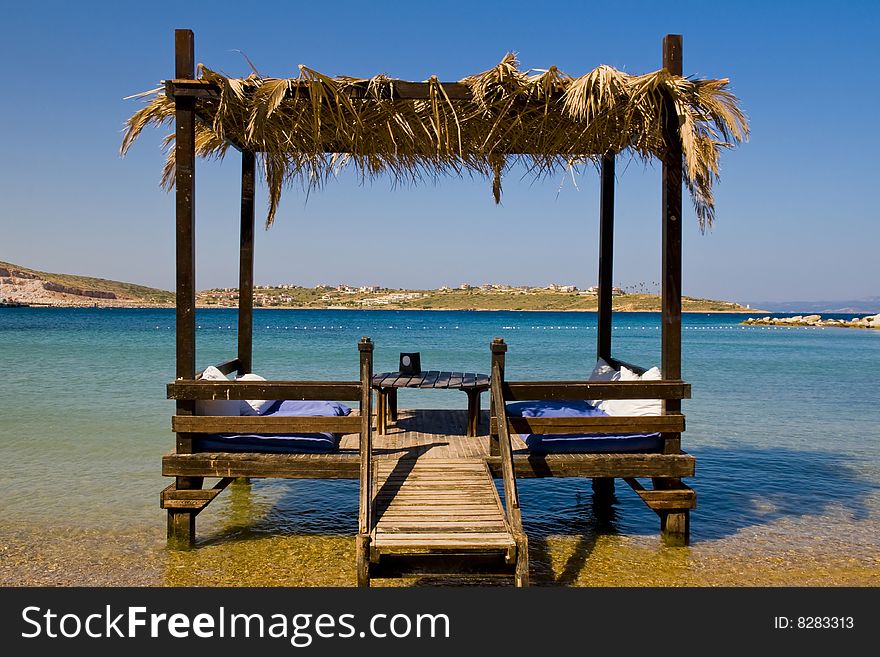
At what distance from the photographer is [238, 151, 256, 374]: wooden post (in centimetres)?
883

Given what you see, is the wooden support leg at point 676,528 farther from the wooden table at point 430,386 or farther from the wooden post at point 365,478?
the wooden post at point 365,478

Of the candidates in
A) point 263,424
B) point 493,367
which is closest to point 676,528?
point 493,367

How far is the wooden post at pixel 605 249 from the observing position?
8.85 meters

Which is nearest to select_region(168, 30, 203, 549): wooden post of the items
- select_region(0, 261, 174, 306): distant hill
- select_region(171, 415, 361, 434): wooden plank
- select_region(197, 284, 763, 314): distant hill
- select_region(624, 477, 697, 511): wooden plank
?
select_region(171, 415, 361, 434): wooden plank

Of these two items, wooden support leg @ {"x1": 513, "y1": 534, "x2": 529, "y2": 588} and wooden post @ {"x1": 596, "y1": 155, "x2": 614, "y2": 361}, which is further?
wooden post @ {"x1": 596, "y1": 155, "x2": 614, "y2": 361}

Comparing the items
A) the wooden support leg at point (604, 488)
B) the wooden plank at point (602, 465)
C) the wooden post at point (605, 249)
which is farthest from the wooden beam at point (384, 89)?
the wooden support leg at point (604, 488)

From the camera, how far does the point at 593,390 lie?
6.66 metres

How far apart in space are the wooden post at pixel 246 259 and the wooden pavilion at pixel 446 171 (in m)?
1.36

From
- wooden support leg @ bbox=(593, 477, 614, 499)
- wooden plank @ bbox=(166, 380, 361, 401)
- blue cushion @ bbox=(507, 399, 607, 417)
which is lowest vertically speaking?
wooden support leg @ bbox=(593, 477, 614, 499)

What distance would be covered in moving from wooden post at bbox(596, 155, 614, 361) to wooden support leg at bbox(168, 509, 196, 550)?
5.32 m

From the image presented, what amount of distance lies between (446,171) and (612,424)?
3.00 m

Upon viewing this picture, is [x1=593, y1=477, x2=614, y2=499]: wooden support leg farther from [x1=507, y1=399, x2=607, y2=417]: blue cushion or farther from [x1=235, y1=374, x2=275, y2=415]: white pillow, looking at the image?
[x1=235, y1=374, x2=275, y2=415]: white pillow

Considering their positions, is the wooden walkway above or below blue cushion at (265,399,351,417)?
below

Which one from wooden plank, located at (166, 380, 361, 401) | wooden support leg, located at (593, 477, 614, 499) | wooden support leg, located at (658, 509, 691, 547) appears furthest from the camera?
wooden support leg, located at (593, 477, 614, 499)
